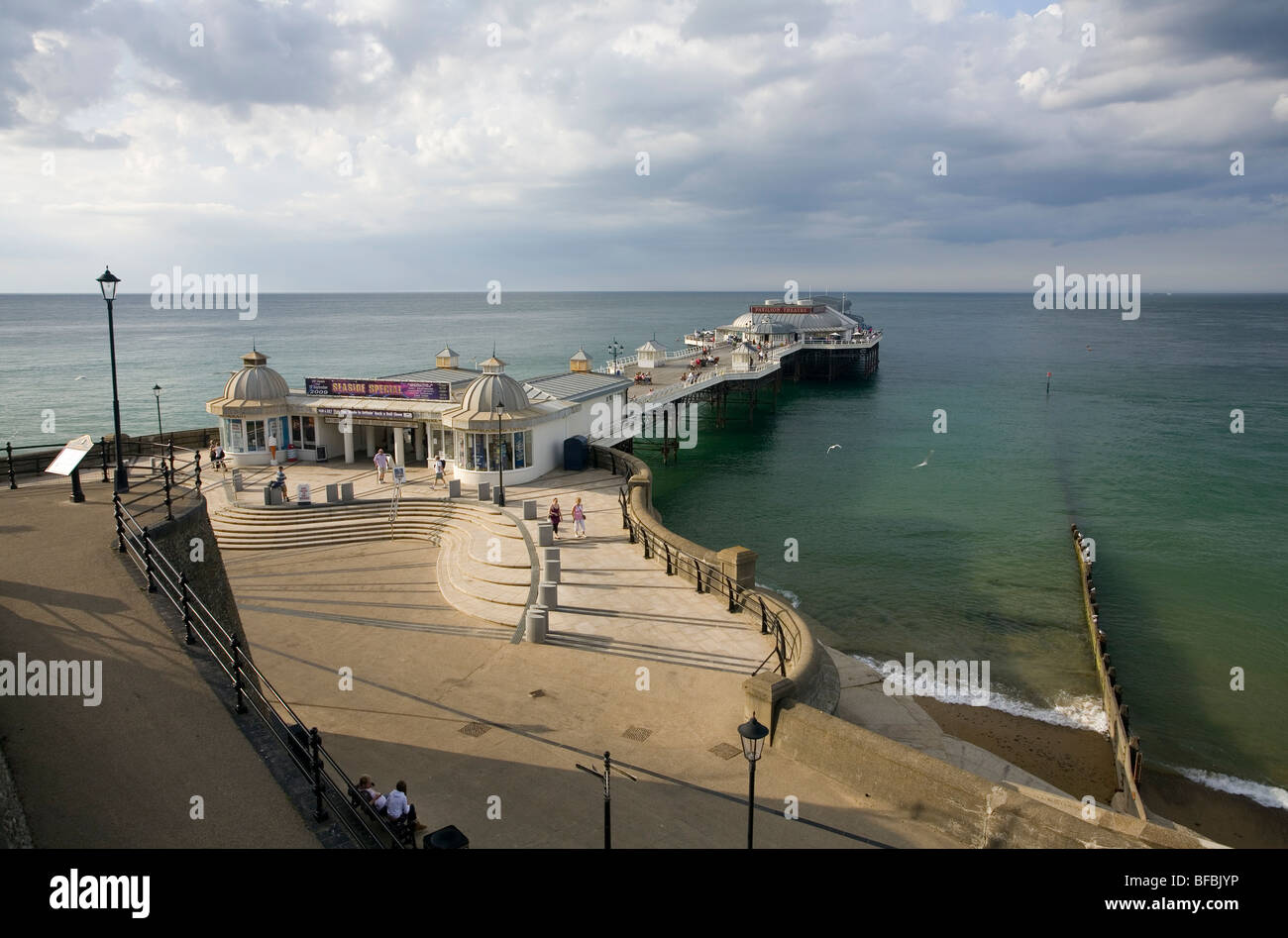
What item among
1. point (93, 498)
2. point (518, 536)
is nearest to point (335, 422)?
point (518, 536)

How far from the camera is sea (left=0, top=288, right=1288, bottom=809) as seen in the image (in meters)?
21.7

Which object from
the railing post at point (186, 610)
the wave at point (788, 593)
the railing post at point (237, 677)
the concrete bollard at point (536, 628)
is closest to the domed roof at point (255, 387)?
the wave at point (788, 593)

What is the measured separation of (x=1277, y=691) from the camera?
69.6ft

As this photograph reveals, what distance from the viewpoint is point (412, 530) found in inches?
993

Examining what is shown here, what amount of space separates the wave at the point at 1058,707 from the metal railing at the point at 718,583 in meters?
6.41

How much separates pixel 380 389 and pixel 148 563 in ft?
71.3

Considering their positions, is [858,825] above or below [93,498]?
below

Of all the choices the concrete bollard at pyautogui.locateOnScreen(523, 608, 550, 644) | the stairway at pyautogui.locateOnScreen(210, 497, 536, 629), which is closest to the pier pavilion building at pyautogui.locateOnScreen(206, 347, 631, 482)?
the stairway at pyautogui.locateOnScreen(210, 497, 536, 629)

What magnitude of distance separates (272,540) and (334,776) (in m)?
14.9

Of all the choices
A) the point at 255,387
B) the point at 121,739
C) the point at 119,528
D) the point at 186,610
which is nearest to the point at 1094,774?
the point at 186,610

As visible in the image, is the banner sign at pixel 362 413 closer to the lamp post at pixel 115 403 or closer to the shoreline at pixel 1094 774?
the lamp post at pixel 115 403

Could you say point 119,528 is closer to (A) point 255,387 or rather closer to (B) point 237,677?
(B) point 237,677
